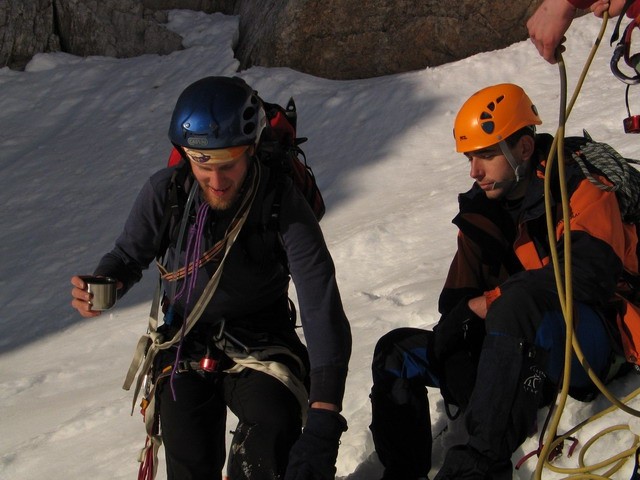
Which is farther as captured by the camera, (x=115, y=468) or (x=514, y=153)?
(x=115, y=468)

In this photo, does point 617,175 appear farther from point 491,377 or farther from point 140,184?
point 140,184

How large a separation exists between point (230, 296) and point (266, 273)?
166 mm

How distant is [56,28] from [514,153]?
9.59 meters

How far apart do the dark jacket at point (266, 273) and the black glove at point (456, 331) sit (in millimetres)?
460

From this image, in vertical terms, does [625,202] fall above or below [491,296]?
above

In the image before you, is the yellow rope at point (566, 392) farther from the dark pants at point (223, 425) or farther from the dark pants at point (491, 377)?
the dark pants at point (223, 425)

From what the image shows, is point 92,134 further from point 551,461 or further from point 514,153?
point 551,461

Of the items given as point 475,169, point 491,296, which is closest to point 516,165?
point 475,169

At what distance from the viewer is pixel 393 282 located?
243 inches

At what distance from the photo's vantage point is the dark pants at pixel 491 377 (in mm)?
2844

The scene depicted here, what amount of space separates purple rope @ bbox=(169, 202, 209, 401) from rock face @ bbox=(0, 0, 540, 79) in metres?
7.75

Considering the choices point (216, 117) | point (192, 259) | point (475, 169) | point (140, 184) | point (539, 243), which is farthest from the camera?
point (140, 184)

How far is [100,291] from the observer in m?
3.21

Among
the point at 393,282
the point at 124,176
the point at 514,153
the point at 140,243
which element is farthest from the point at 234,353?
the point at 124,176
